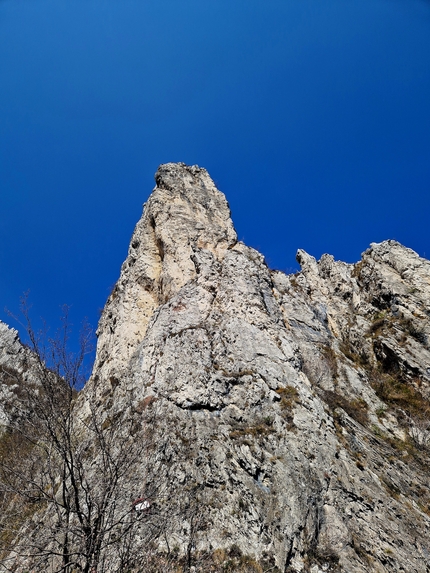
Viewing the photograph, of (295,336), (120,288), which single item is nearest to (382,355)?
(295,336)

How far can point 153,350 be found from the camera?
16.6 m

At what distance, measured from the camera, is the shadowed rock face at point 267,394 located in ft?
31.9

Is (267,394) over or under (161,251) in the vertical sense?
under

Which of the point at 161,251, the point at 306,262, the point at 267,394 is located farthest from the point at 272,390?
the point at 306,262

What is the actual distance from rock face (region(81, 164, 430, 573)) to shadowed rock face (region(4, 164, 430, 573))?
2.4 inches

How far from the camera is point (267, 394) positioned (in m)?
13.9

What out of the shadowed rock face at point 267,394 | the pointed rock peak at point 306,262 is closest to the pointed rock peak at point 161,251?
the shadowed rock face at point 267,394

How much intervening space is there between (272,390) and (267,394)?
1.12ft

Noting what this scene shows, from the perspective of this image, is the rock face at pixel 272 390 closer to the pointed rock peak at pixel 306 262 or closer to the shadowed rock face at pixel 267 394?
the shadowed rock face at pixel 267 394

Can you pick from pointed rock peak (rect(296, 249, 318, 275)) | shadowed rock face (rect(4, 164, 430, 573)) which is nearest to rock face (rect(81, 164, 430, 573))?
shadowed rock face (rect(4, 164, 430, 573))

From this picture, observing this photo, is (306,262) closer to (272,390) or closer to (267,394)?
(272,390)

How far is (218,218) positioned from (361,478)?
21799mm

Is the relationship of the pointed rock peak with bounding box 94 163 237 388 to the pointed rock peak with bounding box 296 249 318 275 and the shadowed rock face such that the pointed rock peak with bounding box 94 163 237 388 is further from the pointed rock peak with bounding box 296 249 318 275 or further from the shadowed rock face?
the pointed rock peak with bounding box 296 249 318 275

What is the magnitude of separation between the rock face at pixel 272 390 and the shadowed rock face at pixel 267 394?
0.20ft
